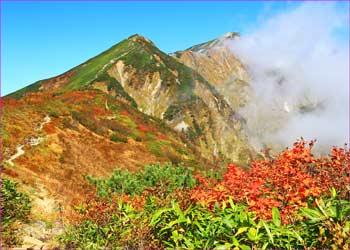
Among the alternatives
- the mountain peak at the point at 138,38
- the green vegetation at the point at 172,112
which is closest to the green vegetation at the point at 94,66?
the mountain peak at the point at 138,38

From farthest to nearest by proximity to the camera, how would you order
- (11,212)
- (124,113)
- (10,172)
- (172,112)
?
1. (172,112)
2. (124,113)
3. (10,172)
4. (11,212)

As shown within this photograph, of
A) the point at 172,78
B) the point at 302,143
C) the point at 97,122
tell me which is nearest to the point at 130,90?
the point at 172,78

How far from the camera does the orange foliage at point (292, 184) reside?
21.0ft

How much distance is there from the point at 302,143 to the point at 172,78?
11946 cm

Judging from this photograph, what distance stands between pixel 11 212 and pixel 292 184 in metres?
8.46

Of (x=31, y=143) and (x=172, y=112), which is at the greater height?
(x=172, y=112)

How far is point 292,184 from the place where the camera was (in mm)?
6941

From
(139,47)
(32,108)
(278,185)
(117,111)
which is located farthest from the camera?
(139,47)

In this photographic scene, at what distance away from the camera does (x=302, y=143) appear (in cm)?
791

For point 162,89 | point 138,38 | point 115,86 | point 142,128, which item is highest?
point 138,38

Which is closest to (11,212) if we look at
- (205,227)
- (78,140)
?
(205,227)

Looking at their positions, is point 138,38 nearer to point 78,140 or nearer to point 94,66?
point 94,66

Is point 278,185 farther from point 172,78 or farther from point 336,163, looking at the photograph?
point 172,78

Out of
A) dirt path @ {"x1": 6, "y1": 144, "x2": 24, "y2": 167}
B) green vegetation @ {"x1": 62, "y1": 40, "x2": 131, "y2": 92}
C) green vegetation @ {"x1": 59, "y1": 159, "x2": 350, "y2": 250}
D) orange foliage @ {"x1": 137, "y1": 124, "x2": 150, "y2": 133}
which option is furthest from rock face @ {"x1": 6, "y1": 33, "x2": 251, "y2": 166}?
green vegetation @ {"x1": 59, "y1": 159, "x2": 350, "y2": 250}
